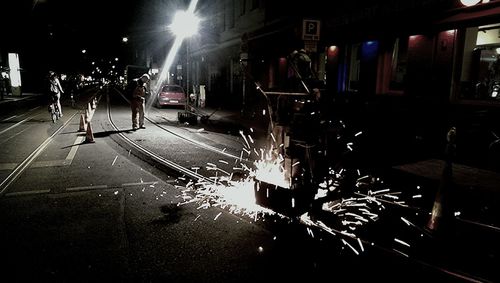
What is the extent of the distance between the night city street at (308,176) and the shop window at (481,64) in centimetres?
4

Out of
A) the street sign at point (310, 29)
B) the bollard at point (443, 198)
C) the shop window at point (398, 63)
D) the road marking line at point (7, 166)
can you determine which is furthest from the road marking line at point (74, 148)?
the shop window at point (398, 63)

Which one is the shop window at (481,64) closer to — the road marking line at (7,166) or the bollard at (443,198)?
the bollard at (443,198)

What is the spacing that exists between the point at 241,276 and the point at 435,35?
10.4 meters

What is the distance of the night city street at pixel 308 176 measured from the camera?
400 centimetres

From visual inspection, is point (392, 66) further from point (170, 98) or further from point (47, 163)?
point (170, 98)

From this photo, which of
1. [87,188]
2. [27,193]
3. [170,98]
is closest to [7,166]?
[27,193]

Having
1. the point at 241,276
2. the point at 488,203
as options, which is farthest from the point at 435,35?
the point at 241,276

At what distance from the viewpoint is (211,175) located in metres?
→ 7.42

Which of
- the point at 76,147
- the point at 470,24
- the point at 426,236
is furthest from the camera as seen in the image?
the point at 76,147

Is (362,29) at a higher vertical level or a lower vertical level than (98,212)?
higher

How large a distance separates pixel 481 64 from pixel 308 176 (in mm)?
7806

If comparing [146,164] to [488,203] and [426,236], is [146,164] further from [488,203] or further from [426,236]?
[488,203]

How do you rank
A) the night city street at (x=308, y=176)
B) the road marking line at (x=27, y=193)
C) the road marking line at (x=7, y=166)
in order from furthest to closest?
1. the road marking line at (x=7, y=166)
2. the road marking line at (x=27, y=193)
3. the night city street at (x=308, y=176)

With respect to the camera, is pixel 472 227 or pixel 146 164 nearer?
pixel 472 227
